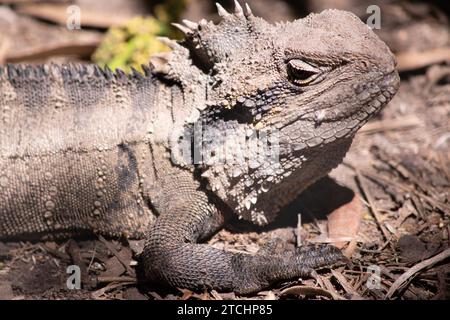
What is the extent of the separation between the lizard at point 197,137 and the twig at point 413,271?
21.2 inches

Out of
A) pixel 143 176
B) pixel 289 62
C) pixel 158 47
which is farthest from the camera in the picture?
pixel 158 47

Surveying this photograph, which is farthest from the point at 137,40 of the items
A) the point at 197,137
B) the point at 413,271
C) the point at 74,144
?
the point at 413,271

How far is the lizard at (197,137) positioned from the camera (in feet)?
13.7

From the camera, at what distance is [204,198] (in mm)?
4711

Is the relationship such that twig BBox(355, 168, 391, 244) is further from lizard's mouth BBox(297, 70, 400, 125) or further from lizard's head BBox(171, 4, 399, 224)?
lizard's mouth BBox(297, 70, 400, 125)

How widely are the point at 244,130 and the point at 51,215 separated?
1.92m

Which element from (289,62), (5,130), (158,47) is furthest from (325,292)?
(158,47)

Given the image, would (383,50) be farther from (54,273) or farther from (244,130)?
(54,273)

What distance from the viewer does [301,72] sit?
4.14 m

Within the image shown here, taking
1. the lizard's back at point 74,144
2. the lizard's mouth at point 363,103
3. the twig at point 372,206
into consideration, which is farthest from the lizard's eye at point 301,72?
the twig at point 372,206

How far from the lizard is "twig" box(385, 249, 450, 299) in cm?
54

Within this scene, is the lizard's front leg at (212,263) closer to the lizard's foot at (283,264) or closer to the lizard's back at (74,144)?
the lizard's foot at (283,264)

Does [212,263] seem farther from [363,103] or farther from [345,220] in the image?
[363,103]

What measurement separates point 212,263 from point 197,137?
972mm
